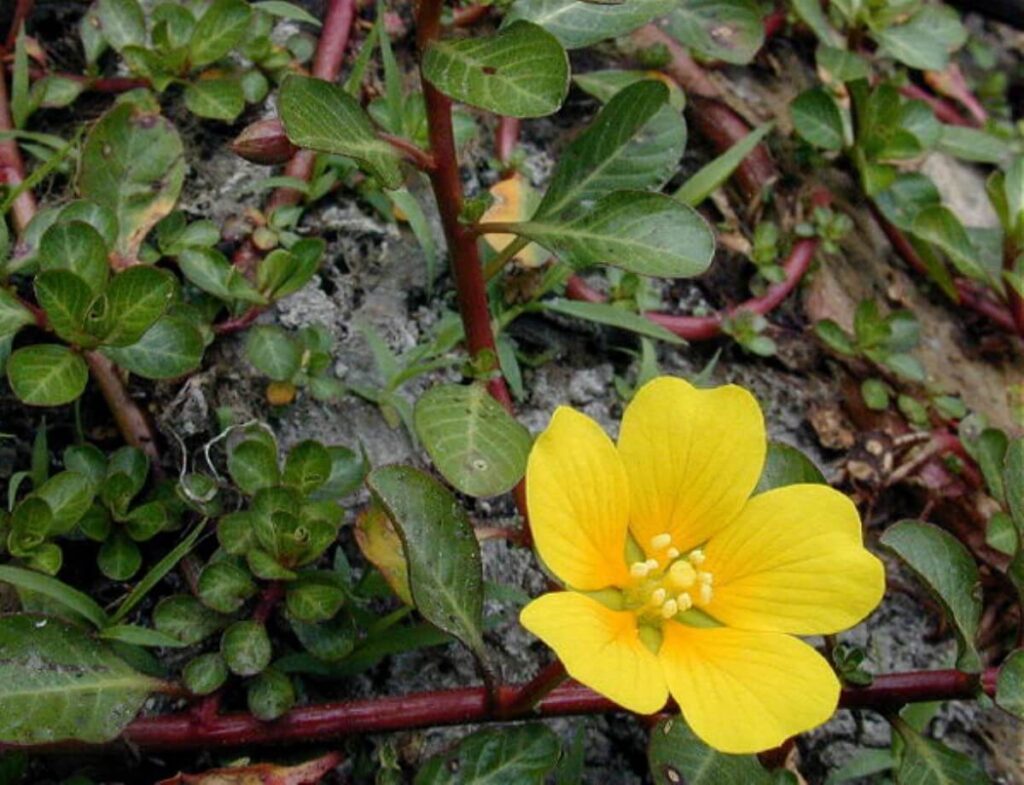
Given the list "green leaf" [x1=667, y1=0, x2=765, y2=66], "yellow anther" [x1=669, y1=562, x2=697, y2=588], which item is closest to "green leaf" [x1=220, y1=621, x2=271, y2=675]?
"yellow anther" [x1=669, y1=562, x2=697, y2=588]

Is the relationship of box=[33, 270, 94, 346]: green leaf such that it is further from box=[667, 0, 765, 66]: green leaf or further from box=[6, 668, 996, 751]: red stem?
box=[667, 0, 765, 66]: green leaf

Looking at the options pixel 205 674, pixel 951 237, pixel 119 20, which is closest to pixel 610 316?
pixel 951 237

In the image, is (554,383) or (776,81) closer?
(554,383)

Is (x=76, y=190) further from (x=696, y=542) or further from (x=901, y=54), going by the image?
(x=901, y=54)

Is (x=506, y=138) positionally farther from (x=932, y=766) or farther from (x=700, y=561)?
(x=932, y=766)

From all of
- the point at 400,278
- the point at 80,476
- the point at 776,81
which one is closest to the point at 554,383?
the point at 400,278

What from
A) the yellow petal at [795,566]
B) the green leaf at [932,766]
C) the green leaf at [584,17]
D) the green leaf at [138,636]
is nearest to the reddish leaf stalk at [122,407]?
the green leaf at [138,636]
